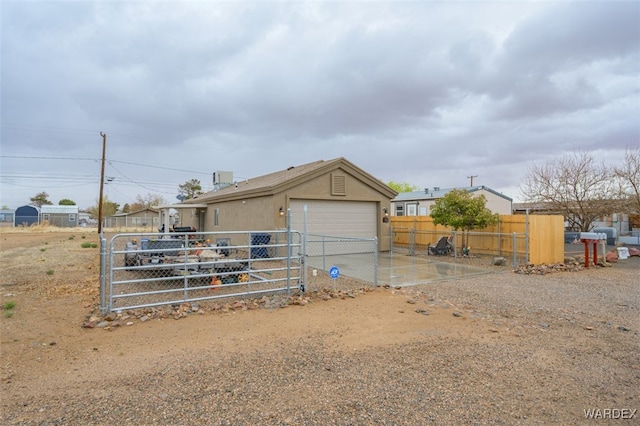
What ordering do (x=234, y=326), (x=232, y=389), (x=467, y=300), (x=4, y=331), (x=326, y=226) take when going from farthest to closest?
1. (x=326, y=226)
2. (x=467, y=300)
3. (x=234, y=326)
4. (x=4, y=331)
5. (x=232, y=389)

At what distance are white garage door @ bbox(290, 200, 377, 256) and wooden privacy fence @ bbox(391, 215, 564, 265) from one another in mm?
3032

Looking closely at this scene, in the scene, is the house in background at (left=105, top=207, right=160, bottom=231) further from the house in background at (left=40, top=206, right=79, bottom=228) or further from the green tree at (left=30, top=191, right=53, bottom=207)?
the green tree at (left=30, top=191, right=53, bottom=207)

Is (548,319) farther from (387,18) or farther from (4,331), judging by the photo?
(387,18)

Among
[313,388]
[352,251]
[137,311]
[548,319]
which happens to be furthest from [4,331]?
[352,251]

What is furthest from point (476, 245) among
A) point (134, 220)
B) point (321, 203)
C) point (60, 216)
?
point (60, 216)

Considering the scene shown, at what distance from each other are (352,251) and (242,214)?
18.5ft

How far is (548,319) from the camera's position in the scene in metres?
6.41

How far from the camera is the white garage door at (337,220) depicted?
51.9 feet

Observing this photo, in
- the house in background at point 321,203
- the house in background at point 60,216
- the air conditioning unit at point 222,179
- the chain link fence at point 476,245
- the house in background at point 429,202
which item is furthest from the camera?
the house in background at point 60,216

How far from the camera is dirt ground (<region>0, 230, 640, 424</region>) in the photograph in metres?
3.98

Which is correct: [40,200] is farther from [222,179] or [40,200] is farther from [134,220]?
[222,179]

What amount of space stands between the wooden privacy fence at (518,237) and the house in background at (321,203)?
238cm

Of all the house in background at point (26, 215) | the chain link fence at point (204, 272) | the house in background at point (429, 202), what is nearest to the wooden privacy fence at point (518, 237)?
the chain link fence at point (204, 272)

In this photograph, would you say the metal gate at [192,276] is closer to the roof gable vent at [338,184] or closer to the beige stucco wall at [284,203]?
the beige stucco wall at [284,203]
